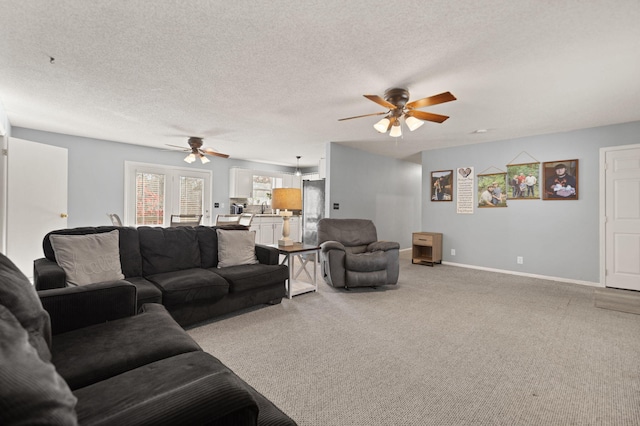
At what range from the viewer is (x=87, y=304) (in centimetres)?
167

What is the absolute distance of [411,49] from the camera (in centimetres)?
238

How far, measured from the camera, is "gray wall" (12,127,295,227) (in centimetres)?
548

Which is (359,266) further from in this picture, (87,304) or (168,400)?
(168,400)

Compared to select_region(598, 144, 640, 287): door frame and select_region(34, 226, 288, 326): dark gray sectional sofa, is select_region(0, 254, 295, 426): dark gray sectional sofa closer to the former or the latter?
select_region(34, 226, 288, 326): dark gray sectional sofa

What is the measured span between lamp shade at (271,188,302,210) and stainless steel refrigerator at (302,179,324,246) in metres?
2.56

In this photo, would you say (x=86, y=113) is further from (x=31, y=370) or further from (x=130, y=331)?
(x=31, y=370)

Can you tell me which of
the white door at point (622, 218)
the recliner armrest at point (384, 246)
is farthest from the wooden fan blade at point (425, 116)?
the white door at point (622, 218)

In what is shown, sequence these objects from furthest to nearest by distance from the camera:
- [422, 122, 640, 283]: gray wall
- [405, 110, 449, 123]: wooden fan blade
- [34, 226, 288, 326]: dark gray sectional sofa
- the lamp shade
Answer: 1. [422, 122, 640, 283]: gray wall
2. the lamp shade
3. [405, 110, 449, 123]: wooden fan blade
4. [34, 226, 288, 326]: dark gray sectional sofa

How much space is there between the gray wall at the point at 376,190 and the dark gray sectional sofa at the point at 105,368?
4336mm

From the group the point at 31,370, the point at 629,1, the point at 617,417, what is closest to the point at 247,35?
the point at 31,370

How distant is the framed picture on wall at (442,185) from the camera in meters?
5.98

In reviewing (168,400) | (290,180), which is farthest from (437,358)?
(290,180)

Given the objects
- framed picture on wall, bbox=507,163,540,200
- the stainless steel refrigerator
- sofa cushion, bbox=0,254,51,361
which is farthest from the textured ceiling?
the stainless steel refrigerator

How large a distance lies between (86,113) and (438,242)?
246 inches
